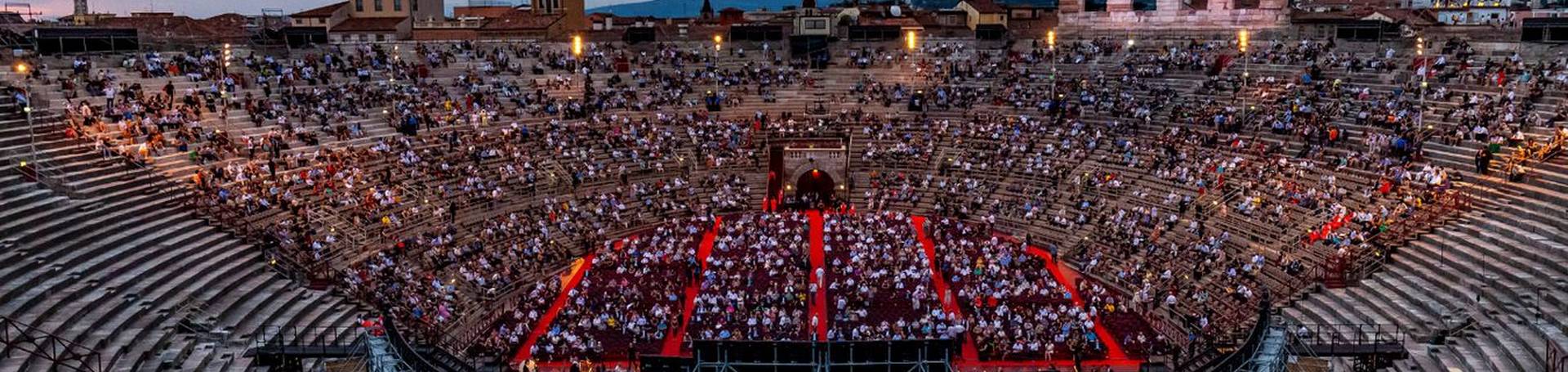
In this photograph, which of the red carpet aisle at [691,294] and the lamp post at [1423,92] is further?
the lamp post at [1423,92]

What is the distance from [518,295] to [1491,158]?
28598 millimetres

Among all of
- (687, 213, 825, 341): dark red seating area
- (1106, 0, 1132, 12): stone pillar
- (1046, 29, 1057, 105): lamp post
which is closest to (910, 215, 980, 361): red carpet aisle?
(687, 213, 825, 341): dark red seating area

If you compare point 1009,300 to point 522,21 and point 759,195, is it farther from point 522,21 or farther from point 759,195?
point 522,21

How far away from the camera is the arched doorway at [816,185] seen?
51.8 m

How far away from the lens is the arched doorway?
5178 cm

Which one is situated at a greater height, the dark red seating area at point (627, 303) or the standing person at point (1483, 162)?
the standing person at point (1483, 162)

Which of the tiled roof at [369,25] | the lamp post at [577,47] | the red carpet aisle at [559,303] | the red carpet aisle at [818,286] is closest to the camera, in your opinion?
the red carpet aisle at [559,303]

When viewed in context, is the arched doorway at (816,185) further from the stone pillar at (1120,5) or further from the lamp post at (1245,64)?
the stone pillar at (1120,5)

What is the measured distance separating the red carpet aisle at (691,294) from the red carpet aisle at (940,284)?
23.1 ft

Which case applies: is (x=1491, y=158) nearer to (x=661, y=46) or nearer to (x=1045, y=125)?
(x=1045, y=125)

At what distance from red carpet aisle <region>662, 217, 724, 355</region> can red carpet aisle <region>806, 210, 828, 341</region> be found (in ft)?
11.1

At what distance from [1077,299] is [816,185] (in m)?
18.0

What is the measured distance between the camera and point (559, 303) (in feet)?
117

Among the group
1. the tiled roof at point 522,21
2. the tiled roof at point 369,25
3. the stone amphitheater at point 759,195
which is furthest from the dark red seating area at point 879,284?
the tiled roof at point 369,25
